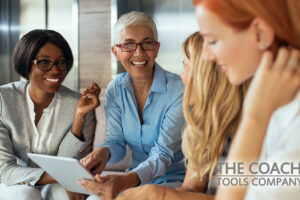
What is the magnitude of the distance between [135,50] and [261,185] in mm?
1324

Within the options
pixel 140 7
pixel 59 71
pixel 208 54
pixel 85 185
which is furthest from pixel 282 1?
pixel 140 7

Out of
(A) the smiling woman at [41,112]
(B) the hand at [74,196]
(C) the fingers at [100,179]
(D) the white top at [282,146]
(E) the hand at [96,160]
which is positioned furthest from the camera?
(A) the smiling woman at [41,112]

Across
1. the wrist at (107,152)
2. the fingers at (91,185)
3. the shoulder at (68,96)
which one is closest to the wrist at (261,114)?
the fingers at (91,185)

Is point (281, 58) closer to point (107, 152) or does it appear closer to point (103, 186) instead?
point (103, 186)

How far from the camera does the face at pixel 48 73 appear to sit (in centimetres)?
204

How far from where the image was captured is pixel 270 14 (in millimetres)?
722

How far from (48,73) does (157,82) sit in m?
0.58

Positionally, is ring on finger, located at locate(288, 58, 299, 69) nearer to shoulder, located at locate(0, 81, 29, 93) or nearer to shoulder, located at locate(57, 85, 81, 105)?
shoulder, located at locate(57, 85, 81, 105)

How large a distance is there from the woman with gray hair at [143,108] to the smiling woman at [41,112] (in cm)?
16

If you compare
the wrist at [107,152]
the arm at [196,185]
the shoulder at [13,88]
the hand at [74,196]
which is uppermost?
the shoulder at [13,88]

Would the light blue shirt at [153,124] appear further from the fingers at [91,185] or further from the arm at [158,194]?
the arm at [158,194]

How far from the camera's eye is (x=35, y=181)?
189 cm

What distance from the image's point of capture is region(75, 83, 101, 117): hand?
1.97m

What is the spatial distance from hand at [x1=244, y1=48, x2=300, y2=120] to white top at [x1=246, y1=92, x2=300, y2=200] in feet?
0.07
